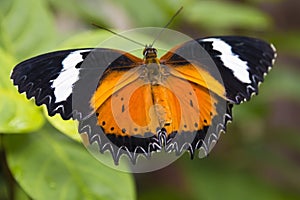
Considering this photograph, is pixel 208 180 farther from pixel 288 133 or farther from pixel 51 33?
pixel 51 33

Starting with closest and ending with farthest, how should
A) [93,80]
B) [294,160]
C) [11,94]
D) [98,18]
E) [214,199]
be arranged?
[93,80]
[11,94]
[98,18]
[214,199]
[294,160]

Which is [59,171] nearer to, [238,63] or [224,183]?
[238,63]

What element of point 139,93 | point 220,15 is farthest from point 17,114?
point 220,15

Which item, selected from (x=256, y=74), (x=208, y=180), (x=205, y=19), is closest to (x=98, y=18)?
(x=205, y=19)

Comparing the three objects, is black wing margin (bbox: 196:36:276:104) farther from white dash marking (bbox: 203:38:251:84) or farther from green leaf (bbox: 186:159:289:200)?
green leaf (bbox: 186:159:289:200)

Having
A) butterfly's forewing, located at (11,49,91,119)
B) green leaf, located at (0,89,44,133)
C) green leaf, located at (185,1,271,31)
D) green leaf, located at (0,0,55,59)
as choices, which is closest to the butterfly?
butterfly's forewing, located at (11,49,91,119)

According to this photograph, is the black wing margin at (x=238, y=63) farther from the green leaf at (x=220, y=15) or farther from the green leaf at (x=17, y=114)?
the green leaf at (x=220, y=15)

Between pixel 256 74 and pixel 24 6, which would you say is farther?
pixel 24 6
